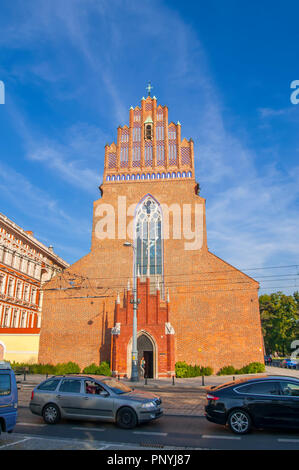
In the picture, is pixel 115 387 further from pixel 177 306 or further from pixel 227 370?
pixel 177 306

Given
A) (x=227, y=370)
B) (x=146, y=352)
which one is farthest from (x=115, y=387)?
(x=227, y=370)

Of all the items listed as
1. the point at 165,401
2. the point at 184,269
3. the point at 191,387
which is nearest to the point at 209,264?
the point at 184,269

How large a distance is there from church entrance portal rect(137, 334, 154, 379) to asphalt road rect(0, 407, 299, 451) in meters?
17.2

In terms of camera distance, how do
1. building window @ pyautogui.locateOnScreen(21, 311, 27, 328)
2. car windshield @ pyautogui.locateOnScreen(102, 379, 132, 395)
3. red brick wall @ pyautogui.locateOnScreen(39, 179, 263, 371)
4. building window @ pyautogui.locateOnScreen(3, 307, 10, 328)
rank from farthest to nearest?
building window @ pyautogui.locateOnScreen(21, 311, 27, 328), building window @ pyautogui.locateOnScreen(3, 307, 10, 328), red brick wall @ pyautogui.locateOnScreen(39, 179, 263, 371), car windshield @ pyautogui.locateOnScreen(102, 379, 132, 395)

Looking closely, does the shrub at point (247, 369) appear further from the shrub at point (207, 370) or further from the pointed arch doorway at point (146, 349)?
the pointed arch doorway at point (146, 349)

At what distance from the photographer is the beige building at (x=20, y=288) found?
3069cm

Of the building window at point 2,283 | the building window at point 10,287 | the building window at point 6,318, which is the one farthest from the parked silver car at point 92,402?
the building window at point 10,287

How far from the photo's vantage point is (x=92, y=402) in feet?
32.0

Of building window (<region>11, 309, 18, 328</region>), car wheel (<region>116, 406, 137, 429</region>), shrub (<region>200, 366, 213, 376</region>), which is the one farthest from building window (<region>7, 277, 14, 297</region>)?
car wheel (<region>116, 406, 137, 429</region>)

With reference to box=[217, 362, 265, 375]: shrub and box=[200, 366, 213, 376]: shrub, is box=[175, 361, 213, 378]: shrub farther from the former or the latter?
box=[217, 362, 265, 375]: shrub

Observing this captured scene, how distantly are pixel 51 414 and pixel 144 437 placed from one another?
10.4 ft

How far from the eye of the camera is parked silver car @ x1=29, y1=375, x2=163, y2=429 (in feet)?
30.6

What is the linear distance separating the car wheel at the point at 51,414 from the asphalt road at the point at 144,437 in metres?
0.19

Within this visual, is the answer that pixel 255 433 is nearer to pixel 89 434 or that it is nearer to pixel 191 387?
pixel 89 434
